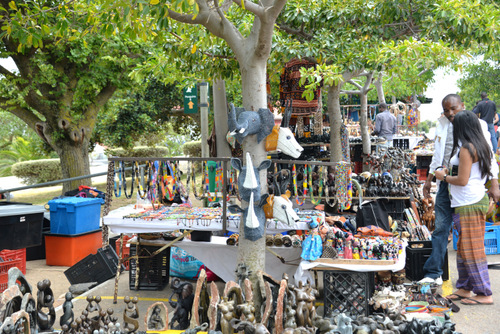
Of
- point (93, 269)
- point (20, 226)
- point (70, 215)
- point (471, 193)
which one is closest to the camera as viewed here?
point (471, 193)

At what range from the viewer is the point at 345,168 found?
5805 mm

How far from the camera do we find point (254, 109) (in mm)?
4523

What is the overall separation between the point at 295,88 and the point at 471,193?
534 cm

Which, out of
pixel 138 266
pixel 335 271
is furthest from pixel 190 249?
pixel 335 271

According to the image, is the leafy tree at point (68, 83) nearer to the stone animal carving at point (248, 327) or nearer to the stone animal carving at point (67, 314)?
the stone animal carving at point (67, 314)

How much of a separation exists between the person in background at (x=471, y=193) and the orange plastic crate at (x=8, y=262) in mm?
5515

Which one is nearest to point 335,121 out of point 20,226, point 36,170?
point 20,226

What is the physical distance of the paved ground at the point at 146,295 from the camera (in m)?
4.48

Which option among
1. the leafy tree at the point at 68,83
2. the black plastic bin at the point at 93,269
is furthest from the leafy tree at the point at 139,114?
the black plastic bin at the point at 93,269

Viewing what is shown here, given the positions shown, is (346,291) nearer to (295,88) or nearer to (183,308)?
(183,308)

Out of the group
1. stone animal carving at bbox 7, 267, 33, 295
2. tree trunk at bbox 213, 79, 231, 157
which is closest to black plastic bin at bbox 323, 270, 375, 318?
stone animal carving at bbox 7, 267, 33, 295

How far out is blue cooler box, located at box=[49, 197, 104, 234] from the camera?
7.53 meters

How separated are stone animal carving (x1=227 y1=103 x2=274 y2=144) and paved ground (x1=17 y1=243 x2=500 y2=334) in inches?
82.3

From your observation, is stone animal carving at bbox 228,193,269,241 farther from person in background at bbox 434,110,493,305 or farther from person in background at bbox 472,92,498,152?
person in background at bbox 472,92,498,152
